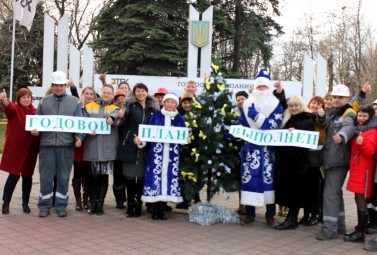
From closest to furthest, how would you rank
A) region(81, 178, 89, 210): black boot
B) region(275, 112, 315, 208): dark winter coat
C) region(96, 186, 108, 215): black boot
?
1. region(275, 112, 315, 208): dark winter coat
2. region(96, 186, 108, 215): black boot
3. region(81, 178, 89, 210): black boot

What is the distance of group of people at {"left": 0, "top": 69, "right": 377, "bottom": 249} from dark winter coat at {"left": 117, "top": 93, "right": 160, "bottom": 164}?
2 centimetres

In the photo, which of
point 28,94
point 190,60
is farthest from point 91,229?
point 190,60

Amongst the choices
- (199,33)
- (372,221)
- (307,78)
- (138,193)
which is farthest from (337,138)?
(199,33)

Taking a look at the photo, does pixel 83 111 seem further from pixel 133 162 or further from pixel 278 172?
pixel 278 172

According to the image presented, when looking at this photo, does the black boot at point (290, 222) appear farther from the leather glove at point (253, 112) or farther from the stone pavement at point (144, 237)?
the leather glove at point (253, 112)

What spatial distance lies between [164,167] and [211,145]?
78cm

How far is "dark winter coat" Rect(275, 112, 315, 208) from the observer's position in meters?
6.28

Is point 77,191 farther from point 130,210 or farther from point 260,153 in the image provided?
point 260,153

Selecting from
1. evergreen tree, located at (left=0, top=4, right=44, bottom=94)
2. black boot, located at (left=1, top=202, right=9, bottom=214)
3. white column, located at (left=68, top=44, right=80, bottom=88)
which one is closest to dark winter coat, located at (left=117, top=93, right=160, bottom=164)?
black boot, located at (left=1, top=202, right=9, bottom=214)

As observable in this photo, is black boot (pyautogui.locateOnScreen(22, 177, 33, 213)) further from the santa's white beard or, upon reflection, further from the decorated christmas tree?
the santa's white beard

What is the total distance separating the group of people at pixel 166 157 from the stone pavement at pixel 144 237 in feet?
0.73

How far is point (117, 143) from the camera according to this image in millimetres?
6961

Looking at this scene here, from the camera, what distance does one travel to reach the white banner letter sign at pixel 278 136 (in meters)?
6.18

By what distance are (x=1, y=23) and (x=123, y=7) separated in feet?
50.7
